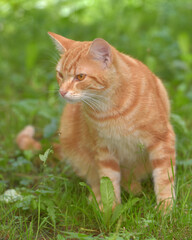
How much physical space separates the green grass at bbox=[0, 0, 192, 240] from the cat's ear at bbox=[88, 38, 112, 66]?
54 centimetres

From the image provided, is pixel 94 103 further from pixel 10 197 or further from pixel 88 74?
pixel 10 197

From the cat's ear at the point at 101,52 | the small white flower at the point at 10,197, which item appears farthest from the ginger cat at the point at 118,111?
the small white flower at the point at 10,197

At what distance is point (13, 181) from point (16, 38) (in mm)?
3053

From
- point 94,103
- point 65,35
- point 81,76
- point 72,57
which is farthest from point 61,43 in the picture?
point 65,35

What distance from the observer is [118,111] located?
7.93 feet

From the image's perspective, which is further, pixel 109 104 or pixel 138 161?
pixel 138 161

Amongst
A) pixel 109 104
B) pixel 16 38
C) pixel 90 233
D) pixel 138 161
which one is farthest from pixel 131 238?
pixel 16 38

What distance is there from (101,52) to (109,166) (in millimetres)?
824

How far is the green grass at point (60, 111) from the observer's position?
2244 millimetres

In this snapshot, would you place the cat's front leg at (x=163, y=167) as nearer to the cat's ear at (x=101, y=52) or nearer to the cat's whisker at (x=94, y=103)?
the cat's whisker at (x=94, y=103)

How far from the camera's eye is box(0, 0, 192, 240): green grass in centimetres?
224

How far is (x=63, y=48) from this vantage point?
99.2 inches

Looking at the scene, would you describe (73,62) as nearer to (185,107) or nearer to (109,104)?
(109,104)

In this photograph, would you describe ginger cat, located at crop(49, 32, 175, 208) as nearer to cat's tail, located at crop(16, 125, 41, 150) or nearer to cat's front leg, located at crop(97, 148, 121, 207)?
cat's front leg, located at crop(97, 148, 121, 207)
